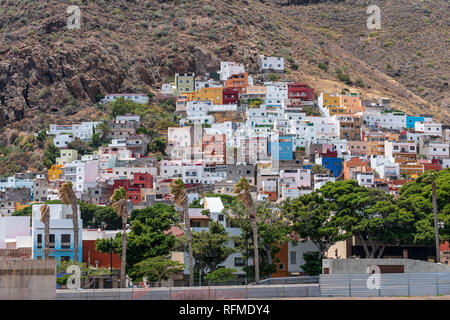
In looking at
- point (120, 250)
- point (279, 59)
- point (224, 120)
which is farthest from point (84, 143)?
point (120, 250)

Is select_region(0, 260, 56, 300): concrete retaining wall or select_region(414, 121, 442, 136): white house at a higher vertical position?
select_region(414, 121, 442, 136): white house

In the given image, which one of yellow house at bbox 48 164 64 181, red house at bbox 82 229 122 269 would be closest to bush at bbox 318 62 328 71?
yellow house at bbox 48 164 64 181

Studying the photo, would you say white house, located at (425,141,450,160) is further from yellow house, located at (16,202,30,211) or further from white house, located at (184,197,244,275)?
white house, located at (184,197,244,275)

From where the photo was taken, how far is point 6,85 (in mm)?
138000

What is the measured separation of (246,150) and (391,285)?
233 feet

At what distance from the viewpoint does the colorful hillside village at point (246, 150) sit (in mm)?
99688

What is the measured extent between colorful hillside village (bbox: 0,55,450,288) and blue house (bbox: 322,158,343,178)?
0.11 meters

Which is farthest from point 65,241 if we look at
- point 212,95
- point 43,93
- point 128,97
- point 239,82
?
point 43,93

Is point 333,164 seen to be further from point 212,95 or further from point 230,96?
point 212,95

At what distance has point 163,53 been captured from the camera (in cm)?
15400

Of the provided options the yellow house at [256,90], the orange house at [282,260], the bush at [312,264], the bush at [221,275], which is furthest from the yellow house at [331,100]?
the bush at [221,275]

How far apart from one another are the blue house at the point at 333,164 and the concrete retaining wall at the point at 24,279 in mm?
74644

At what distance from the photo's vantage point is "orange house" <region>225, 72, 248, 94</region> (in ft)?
435
